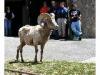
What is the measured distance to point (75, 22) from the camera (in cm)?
1933

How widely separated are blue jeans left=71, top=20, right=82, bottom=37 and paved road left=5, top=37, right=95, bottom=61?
23.2 inches

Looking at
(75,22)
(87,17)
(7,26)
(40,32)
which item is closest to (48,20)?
(40,32)

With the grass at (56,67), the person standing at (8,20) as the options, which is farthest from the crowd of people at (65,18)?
the grass at (56,67)

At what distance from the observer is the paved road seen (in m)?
15.1

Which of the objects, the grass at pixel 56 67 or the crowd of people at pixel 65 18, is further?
the crowd of people at pixel 65 18

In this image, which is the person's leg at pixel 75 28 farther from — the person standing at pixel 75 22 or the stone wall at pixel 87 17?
the stone wall at pixel 87 17

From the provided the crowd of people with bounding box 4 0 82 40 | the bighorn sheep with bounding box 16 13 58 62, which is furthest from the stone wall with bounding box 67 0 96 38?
the bighorn sheep with bounding box 16 13 58 62

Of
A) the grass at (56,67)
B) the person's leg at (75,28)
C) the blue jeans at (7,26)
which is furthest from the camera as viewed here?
the blue jeans at (7,26)

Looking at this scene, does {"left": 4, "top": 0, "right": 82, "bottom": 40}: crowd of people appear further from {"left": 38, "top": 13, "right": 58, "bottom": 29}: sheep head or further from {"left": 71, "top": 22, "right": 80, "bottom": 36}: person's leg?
{"left": 38, "top": 13, "right": 58, "bottom": 29}: sheep head

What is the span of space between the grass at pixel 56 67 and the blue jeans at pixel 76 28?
5.58 meters

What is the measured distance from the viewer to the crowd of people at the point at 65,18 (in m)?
19.2

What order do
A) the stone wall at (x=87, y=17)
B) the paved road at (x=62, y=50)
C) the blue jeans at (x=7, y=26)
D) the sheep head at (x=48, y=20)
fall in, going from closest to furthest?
the sheep head at (x=48, y=20) < the paved road at (x=62, y=50) < the stone wall at (x=87, y=17) < the blue jeans at (x=7, y=26)
